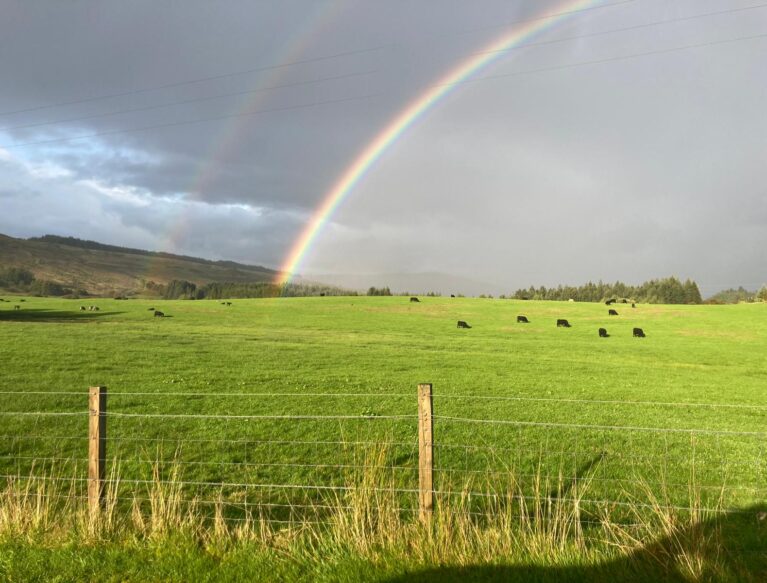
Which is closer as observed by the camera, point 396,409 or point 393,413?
point 393,413

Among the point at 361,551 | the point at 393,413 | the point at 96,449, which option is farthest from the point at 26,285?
the point at 361,551

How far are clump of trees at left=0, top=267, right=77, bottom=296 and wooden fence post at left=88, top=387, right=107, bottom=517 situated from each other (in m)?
211

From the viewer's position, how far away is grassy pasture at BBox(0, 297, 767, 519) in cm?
1005

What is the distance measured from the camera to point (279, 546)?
570 centimetres

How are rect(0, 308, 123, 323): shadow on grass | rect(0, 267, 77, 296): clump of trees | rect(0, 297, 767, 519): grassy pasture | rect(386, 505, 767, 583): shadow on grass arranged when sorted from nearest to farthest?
rect(386, 505, 767, 583): shadow on grass < rect(0, 297, 767, 519): grassy pasture < rect(0, 308, 123, 323): shadow on grass < rect(0, 267, 77, 296): clump of trees

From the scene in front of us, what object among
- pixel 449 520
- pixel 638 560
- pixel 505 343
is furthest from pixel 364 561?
pixel 505 343

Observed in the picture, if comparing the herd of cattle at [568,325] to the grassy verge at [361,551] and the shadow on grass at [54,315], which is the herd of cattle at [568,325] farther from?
the grassy verge at [361,551]

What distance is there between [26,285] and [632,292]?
216 meters

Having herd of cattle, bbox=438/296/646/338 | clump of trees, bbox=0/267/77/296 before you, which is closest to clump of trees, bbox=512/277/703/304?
herd of cattle, bbox=438/296/646/338

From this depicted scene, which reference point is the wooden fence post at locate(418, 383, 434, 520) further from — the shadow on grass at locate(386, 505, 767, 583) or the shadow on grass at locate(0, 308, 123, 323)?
the shadow on grass at locate(0, 308, 123, 323)

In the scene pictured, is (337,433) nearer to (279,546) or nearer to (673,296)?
(279,546)

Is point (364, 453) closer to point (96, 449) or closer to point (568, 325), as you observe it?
point (96, 449)

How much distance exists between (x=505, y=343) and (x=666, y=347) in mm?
13701

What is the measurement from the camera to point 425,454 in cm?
620
